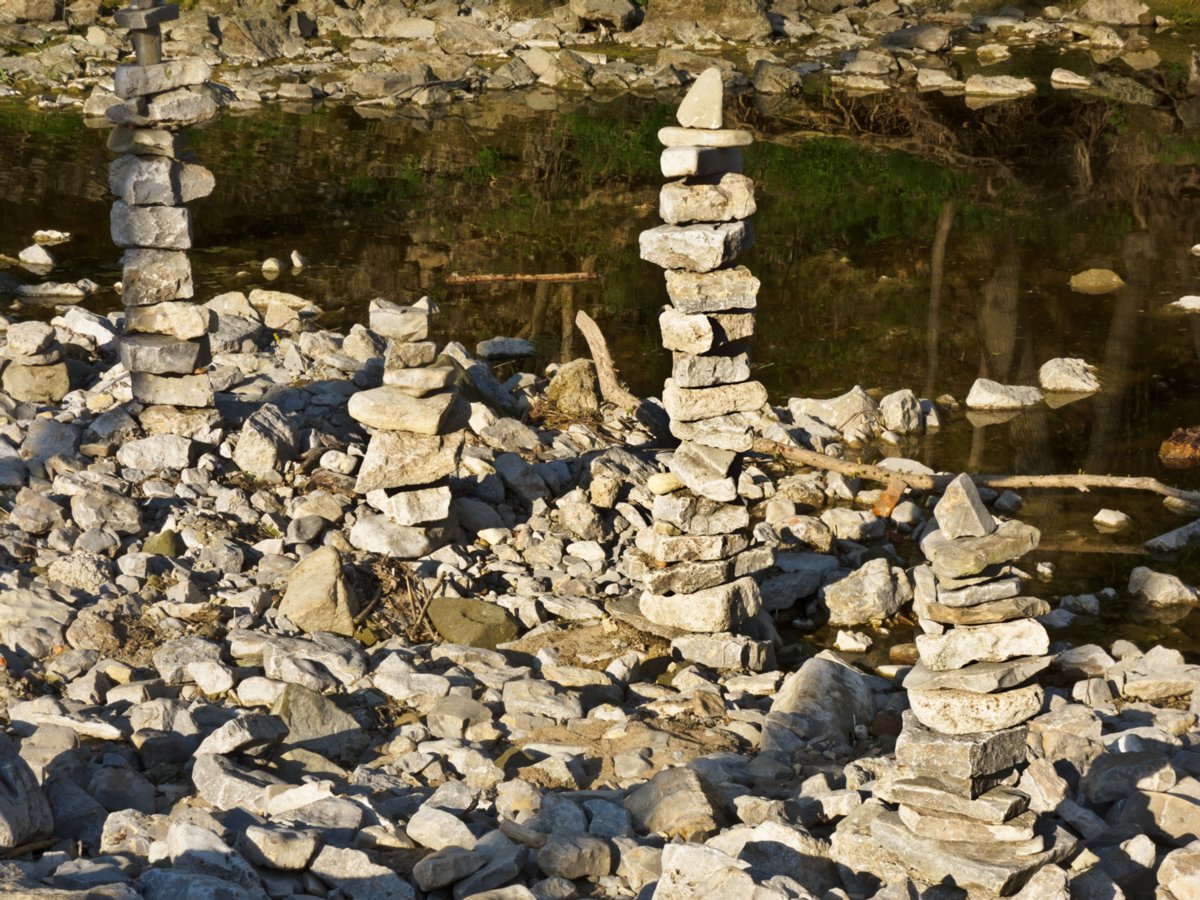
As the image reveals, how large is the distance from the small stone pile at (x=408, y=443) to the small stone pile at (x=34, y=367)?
3.88 meters

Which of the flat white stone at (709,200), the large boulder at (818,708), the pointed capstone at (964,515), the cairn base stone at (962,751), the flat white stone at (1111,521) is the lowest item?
the flat white stone at (1111,521)

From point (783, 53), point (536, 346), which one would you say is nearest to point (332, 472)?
point (536, 346)

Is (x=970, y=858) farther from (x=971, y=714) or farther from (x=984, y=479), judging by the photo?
(x=984, y=479)

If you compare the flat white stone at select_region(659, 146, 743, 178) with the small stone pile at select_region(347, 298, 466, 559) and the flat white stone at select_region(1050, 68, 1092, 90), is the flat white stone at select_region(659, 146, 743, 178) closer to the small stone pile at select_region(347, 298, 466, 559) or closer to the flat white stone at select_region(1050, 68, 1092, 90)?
the small stone pile at select_region(347, 298, 466, 559)

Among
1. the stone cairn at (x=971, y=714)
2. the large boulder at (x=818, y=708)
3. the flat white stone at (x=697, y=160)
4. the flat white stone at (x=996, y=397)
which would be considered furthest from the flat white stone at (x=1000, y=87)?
the stone cairn at (x=971, y=714)

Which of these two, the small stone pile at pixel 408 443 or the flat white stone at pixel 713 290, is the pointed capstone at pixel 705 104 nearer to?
the flat white stone at pixel 713 290

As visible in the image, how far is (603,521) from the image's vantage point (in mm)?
12203

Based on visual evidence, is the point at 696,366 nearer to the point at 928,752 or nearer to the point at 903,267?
the point at 928,752

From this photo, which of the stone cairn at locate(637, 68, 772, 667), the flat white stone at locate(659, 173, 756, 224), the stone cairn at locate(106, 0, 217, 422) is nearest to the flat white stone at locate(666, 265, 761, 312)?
the stone cairn at locate(637, 68, 772, 667)

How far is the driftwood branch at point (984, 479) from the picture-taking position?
13.3 metres

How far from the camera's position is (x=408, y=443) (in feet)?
36.7

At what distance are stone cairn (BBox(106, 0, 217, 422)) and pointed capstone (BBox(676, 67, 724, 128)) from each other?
4442mm

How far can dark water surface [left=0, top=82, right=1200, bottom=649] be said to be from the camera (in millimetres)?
16344

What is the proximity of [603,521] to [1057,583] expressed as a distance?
12.5 ft
